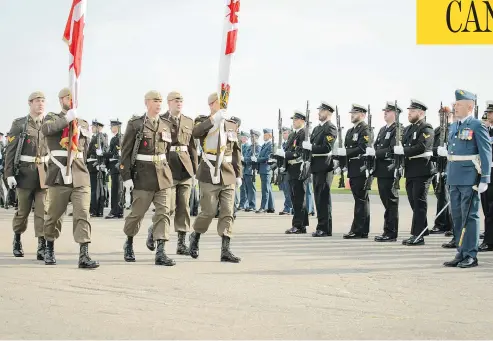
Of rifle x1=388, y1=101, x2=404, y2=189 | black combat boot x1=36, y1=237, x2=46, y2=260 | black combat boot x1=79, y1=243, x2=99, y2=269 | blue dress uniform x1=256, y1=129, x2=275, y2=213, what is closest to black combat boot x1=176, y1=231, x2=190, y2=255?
black combat boot x1=79, y1=243, x2=99, y2=269

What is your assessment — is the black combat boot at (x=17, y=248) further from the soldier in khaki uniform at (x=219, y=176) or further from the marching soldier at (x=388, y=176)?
the marching soldier at (x=388, y=176)

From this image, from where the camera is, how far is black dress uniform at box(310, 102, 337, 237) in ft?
42.0

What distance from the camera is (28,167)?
979 cm

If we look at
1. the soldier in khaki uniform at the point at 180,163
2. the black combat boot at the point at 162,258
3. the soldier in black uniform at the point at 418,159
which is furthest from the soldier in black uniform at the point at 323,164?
the black combat boot at the point at 162,258

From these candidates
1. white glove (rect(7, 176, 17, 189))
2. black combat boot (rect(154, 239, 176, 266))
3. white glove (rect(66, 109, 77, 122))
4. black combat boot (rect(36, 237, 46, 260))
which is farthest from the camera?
white glove (rect(7, 176, 17, 189))

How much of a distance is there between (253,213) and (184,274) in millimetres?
11150

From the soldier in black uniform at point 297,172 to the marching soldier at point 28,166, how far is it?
5.10 meters

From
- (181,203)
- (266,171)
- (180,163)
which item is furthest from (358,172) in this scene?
(266,171)

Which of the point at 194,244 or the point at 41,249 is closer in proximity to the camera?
the point at 41,249

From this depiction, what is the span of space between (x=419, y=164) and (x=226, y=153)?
3.52 m

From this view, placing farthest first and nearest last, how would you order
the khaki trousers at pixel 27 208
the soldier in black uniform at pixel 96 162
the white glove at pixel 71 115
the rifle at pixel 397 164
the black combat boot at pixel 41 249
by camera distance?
1. the soldier in black uniform at pixel 96 162
2. the rifle at pixel 397 164
3. the khaki trousers at pixel 27 208
4. the black combat boot at pixel 41 249
5. the white glove at pixel 71 115

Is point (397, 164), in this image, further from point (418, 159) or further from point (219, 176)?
point (219, 176)

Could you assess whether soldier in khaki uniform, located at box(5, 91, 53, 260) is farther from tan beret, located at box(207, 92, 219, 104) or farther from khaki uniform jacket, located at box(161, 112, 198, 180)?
tan beret, located at box(207, 92, 219, 104)

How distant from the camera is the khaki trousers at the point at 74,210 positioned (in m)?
8.75
